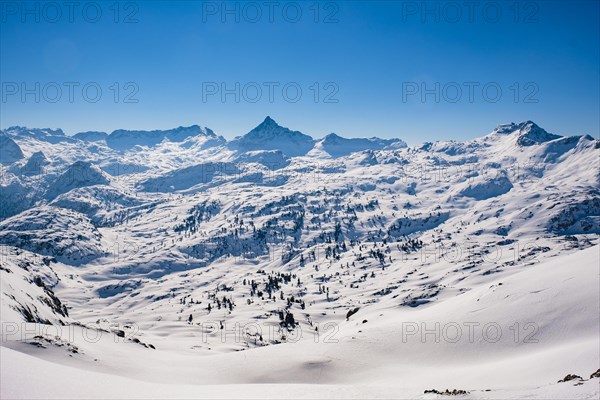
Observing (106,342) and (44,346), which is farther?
(106,342)

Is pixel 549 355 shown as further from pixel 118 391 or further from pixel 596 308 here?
pixel 118 391

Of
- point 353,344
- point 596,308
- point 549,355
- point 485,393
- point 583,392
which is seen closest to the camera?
point 583,392

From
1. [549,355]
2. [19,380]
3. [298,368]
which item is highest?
[19,380]

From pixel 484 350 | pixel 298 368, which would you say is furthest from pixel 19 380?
pixel 484 350

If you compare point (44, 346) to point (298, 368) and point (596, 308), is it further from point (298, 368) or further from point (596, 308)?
point (596, 308)

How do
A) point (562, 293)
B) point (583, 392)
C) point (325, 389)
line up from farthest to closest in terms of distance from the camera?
1. point (562, 293)
2. point (325, 389)
3. point (583, 392)

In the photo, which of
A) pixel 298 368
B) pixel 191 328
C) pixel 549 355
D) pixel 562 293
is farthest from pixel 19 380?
pixel 191 328

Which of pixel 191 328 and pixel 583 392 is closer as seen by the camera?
pixel 583 392

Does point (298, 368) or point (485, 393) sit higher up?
point (485, 393)

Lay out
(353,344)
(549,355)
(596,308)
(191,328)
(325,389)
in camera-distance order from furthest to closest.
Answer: (191,328)
(353,344)
(596,308)
(549,355)
(325,389)
